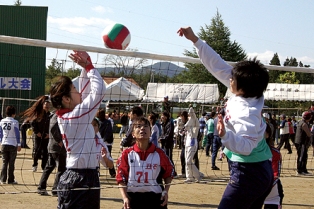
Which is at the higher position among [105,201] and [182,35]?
[182,35]

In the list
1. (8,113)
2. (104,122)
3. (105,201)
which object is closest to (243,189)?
(105,201)

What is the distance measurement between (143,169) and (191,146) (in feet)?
27.6

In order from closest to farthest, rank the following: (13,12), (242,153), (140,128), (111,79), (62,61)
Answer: (242,153) < (140,128) < (62,61) < (111,79) < (13,12)

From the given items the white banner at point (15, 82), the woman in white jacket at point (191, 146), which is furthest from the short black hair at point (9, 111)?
the woman in white jacket at point (191, 146)

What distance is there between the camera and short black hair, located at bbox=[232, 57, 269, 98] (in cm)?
468

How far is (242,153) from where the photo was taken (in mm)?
4586

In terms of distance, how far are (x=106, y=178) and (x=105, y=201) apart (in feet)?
10.9

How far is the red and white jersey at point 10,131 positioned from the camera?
503 inches

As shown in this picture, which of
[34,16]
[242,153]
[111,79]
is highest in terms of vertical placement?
[34,16]

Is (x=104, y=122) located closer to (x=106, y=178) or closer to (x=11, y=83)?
(x=106, y=178)

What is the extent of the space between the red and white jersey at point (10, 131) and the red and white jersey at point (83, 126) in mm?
7656

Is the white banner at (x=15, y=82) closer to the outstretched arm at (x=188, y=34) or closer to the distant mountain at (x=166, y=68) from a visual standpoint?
the distant mountain at (x=166, y=68)

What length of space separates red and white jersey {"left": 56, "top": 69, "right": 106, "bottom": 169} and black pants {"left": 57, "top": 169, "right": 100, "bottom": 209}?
7 cm

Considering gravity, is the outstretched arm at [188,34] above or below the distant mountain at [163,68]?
above
